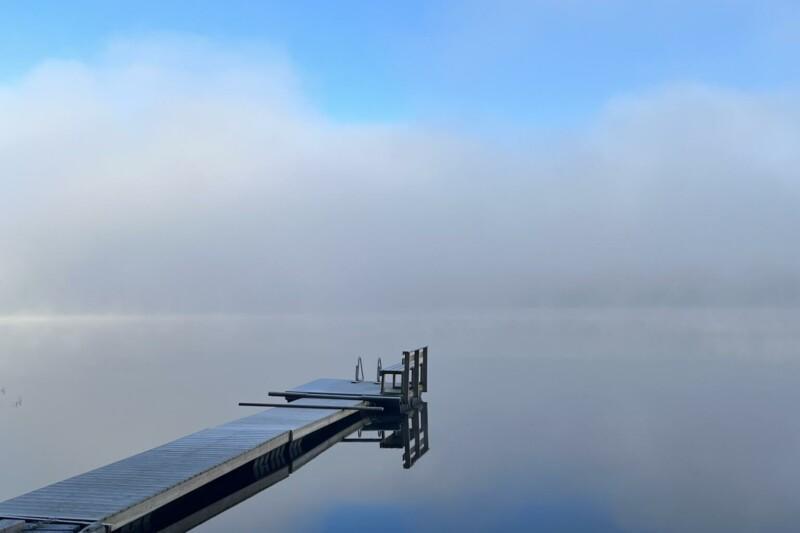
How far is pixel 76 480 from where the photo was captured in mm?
11102

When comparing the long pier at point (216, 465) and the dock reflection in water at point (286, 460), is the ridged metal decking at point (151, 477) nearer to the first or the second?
the long pier at point (216, 465)

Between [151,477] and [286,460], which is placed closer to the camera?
[151,477]

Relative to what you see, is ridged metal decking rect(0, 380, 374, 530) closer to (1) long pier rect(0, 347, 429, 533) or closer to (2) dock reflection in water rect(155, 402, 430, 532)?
(1) long pier rect(0, 347, 429, 533)

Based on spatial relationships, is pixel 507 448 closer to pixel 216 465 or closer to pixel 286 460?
pixel 286 460

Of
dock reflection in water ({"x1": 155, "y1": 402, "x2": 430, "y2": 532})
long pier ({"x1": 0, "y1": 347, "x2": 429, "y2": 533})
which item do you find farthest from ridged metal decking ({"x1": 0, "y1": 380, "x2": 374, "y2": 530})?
dock reflection in water ({"x1": 155, "y1": 402, "x2": 430, "y2": 532})

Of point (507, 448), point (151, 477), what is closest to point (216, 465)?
point (151, 477)

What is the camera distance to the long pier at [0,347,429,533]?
946 cm

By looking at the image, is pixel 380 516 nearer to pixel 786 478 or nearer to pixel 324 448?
pixel 324 448

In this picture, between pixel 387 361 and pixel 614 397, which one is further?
pixel 387 361

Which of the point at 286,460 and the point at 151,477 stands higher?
the point at 151,477

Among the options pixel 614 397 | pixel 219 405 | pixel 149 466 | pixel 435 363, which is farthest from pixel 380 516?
pixel 435 363

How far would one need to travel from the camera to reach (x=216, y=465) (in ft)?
40.9

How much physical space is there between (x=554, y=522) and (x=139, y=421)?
18.0 metres

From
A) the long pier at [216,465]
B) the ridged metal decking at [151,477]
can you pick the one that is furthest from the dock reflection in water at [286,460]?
the ridged metal decking at [151,477]
